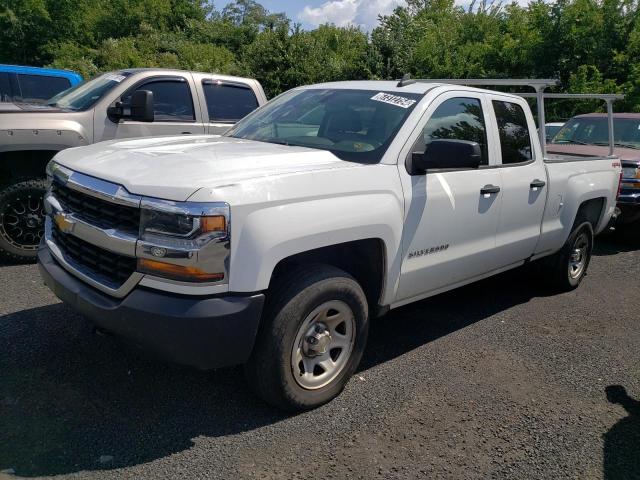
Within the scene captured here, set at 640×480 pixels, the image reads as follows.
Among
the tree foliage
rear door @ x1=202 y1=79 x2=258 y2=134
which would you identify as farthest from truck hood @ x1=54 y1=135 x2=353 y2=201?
the tree foliage

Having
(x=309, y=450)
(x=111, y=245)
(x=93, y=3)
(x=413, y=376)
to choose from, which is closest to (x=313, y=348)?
(x=309, y=450)

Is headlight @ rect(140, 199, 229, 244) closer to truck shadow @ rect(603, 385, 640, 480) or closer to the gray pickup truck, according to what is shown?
truck shadow @ rect(603, 385, 640, 480)

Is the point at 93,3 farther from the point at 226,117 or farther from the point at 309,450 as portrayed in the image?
the point at 309,450

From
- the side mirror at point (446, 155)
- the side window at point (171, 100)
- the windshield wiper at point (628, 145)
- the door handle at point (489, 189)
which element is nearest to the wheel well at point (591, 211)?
the door handle at point (489, 189)

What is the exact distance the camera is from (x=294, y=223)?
278 centimetres

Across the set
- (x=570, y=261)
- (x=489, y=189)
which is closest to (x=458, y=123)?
(x=489, y=189)

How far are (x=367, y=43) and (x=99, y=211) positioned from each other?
66.9ft

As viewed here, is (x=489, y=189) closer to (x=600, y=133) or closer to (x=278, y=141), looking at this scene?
(x=278, y=141)

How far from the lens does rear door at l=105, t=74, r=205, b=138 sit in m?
6.06

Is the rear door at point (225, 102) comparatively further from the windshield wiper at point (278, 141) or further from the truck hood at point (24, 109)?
the windshield wiper at point (278, 141)

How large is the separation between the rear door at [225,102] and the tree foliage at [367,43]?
1122cm

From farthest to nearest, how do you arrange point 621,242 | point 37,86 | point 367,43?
point 367,43
point 37,86
point 621,242

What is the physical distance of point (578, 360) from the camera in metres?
4.16

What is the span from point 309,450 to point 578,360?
2409 millimetres
